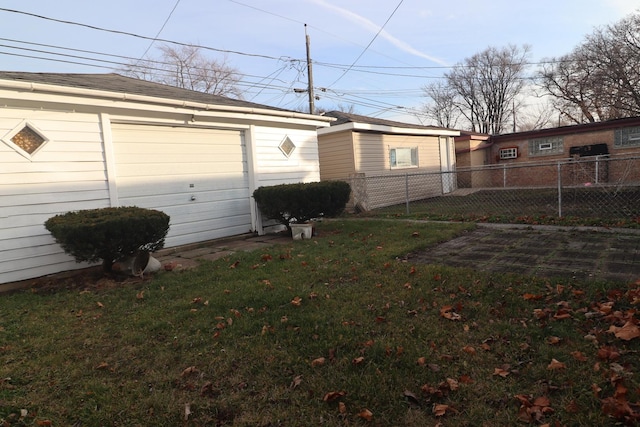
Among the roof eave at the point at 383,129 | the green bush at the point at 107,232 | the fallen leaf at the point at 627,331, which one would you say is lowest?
the fallen leaf at the point at 627,331

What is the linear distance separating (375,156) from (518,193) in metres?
5.83

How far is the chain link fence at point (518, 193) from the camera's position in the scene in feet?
28.0

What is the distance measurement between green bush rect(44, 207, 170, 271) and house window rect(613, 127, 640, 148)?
19892 mm

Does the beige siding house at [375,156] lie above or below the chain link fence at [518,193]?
above

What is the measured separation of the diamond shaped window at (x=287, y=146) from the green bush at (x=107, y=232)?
169 inches

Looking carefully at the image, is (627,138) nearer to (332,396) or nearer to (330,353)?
(330,353)

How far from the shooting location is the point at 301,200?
749 centimetres

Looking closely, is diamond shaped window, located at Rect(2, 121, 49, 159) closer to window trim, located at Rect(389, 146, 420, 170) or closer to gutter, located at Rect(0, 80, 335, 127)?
gutter, located at Rect(0, 80, 335, 127)

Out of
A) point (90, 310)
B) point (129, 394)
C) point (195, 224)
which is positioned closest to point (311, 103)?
point (195, 224)

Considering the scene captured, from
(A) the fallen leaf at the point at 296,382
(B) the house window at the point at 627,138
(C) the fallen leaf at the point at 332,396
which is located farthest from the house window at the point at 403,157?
(C) the fallen leaf at the point at 332,396

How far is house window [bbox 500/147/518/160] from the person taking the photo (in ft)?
66.2

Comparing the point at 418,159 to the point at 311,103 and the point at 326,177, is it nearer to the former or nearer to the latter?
the point at 326,177

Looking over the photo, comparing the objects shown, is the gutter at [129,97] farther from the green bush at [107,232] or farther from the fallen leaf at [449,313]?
the fallen leaf at [449,313]

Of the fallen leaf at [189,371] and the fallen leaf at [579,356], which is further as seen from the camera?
the fallen leaf at [189,371]
